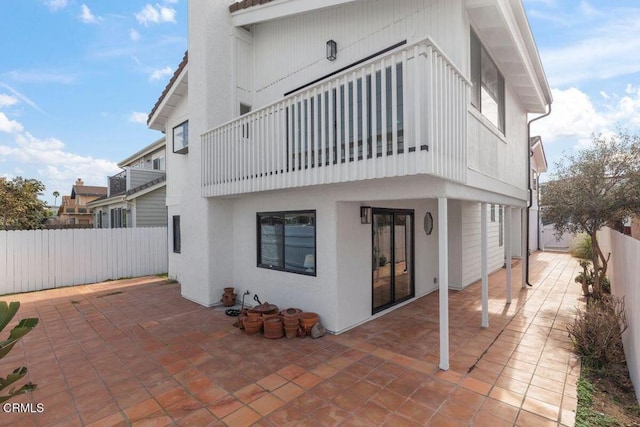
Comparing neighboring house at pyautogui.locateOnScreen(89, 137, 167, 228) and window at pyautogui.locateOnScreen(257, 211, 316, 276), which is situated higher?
neighboring house at pyautogui.locateOnScreen(89, 137, 167, 228)

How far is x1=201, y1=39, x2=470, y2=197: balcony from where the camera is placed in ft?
11.7

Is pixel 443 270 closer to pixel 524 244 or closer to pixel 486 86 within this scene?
pixel 486 86

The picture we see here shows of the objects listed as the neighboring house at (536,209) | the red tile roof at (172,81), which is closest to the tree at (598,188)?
the red tile roof at (172,81)

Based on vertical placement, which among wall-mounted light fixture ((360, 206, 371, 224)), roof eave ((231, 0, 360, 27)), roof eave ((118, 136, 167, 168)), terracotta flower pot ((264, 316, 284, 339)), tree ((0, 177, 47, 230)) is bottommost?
terracotta flower pot ((264, 316, 284, 339))

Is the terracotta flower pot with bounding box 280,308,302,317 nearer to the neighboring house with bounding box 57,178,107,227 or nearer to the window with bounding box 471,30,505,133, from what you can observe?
the window with bounding box 471,30,505,133

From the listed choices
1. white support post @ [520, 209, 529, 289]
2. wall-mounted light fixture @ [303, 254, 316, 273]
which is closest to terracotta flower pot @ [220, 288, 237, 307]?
wall-mounted light fixture @ [303, 254, 316, 273]

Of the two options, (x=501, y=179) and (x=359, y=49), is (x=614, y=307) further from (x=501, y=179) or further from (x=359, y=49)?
(x=359, y=49)

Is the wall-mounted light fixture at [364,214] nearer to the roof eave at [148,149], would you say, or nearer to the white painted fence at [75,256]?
the white painted fence at [75,256]

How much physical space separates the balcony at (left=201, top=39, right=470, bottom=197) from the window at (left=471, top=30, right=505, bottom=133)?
1398mm

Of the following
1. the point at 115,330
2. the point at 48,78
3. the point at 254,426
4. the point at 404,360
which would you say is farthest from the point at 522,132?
the point at 48,78

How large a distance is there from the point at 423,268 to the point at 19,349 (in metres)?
8.25

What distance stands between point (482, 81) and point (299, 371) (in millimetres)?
6228

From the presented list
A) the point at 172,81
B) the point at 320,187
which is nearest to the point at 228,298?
the point at 320,187

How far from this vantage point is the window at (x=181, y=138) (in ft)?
29.5
